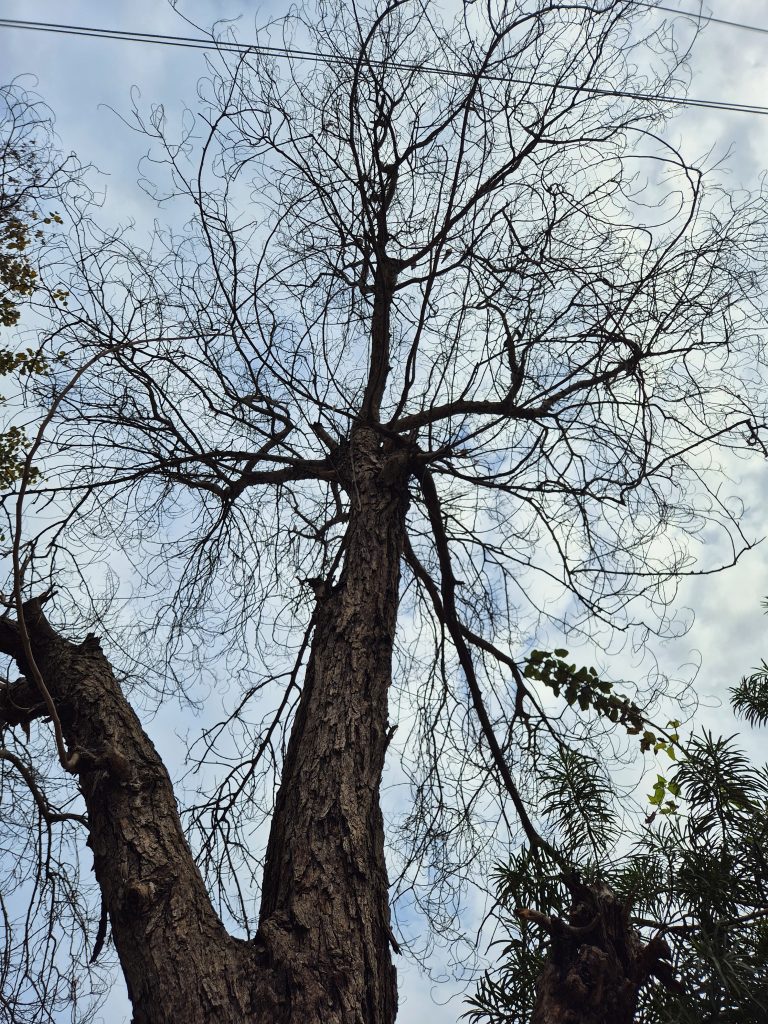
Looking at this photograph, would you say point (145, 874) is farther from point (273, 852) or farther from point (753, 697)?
point (753, 697)

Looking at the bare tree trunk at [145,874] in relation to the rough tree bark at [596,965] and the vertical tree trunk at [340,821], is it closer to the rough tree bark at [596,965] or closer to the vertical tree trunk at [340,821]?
the vertical tree trunk at [340,821]

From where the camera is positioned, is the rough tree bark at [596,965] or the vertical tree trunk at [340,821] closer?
the rough tree bark at [596,965]

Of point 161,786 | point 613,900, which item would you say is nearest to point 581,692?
point 613,900

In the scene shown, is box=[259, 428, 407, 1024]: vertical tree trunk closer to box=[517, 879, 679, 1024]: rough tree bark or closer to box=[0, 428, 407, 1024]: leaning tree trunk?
box=[0, 428, 407, 1024]: leaning tree trunk

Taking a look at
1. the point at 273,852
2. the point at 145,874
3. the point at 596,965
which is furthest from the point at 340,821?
the point at 596,965

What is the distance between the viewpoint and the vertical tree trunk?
2072 mm

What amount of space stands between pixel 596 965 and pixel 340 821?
2.49 feet

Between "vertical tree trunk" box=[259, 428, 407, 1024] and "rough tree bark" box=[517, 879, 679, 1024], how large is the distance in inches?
17.0

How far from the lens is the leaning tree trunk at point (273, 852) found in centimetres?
199

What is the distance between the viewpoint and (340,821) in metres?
2.38

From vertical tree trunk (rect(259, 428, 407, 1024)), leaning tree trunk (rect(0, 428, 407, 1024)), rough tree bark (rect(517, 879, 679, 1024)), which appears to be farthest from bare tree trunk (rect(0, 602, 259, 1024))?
rough tree bark (rect(517, 879, 679, 1024))

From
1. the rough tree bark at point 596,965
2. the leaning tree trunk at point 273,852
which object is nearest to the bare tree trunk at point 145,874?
the leaning tree trunk at point 273,852

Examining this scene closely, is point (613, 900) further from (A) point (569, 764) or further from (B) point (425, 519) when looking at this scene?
(B) point (425, 519)

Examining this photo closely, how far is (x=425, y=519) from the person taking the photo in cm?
430
